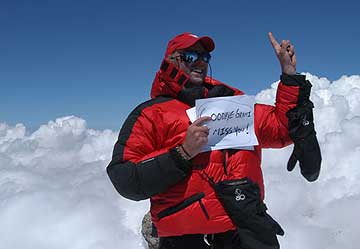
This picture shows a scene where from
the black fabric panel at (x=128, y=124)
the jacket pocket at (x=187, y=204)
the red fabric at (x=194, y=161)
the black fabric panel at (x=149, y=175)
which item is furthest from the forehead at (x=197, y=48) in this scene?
the jacket pocket at (x=187, y=204)

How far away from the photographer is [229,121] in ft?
11.9

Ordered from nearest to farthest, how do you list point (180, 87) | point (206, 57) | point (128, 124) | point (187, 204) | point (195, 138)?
point (195, 138)
point (187, 204)
point (128, 124)
point (180, 87)
point (206, 57)

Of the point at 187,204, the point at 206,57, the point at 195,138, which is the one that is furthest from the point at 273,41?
the point at 187,204

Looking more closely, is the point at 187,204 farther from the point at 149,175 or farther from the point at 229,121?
the point at 229,121

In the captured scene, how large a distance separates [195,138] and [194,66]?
910mm

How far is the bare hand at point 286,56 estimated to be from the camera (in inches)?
148

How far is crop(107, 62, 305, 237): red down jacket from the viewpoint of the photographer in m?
3.31

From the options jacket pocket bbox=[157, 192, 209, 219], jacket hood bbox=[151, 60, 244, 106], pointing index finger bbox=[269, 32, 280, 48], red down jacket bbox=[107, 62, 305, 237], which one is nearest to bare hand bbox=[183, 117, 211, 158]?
red down jacket bbox=[107, 62, 305, 237]

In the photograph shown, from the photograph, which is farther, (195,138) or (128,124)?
(128,124)

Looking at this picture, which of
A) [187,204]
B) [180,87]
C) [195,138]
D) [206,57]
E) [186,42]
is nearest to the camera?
[195,138]

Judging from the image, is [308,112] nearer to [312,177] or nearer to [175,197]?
[312,177]

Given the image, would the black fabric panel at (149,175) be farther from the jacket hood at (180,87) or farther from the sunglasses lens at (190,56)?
the sunglasses lens at (190,56)

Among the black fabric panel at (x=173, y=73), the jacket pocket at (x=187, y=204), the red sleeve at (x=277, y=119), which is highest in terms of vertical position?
the black fabric panel at (x=173, y=73)

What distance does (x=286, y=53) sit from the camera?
3.75 metres
